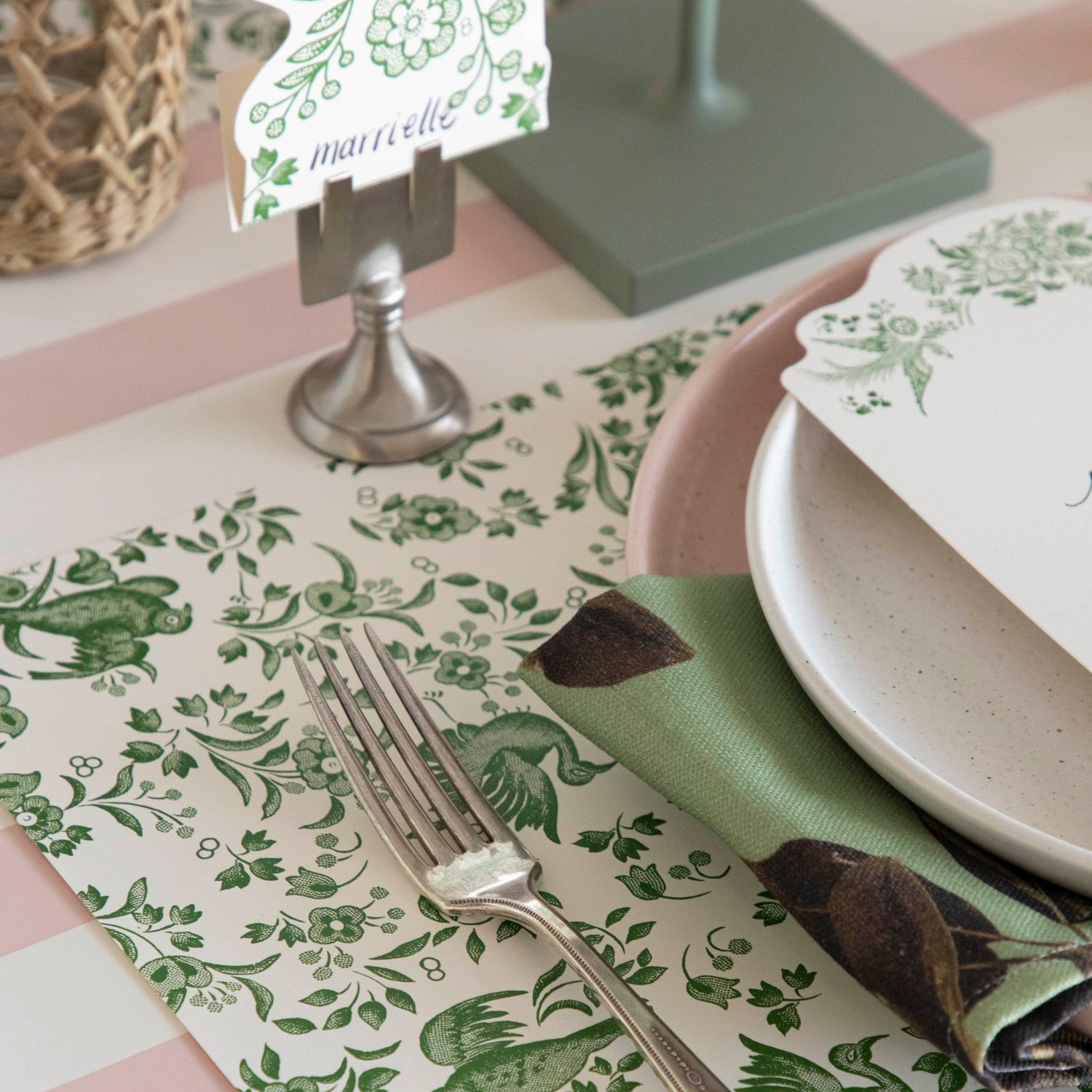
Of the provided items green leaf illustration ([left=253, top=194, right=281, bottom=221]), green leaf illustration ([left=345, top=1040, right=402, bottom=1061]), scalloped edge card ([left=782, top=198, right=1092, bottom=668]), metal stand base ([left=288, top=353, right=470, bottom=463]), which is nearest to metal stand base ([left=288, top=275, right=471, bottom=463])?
metal stand base ([left=288, top=353, right=470, bottom=463])

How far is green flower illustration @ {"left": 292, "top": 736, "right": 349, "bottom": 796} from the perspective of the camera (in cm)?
62

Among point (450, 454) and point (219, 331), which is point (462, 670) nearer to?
point (450, 454)

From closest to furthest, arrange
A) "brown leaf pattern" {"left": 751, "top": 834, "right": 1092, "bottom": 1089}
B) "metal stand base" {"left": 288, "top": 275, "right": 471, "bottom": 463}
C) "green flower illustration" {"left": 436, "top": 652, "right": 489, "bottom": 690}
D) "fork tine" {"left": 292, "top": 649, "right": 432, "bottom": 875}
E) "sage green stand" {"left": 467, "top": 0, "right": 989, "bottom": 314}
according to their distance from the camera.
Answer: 1. "brown leaf pattern" {"left": 751, "top": 834, "right": 1092, "bottom": 1089}
2. "fork tine" {"left": 292, "top": 649, "right": 432, "bottom": 875}
3. "green flower illustration" {"left": 436, "top": 652, "right": 489, "bottom": 690}
4. "metal stand base" {"left": 288, "top": 275, "right": 471, "bottom": 463}
5. "sage green stand" {"left": 467, "top": 0, "right": 989, "bottom": 314}

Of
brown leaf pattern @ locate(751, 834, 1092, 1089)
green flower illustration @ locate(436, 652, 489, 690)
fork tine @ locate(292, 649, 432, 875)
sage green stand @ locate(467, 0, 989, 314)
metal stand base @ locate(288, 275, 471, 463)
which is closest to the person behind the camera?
brown leaf pattern @ locate(751, 834, 1092, 1089)

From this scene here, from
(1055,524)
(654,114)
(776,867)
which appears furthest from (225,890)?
(654,114)

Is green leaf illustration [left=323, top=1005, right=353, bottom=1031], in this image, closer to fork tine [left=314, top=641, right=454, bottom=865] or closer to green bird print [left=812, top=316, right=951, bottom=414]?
fork tine [left=314, top=641, right=454, bottom=865]

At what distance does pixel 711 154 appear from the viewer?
93 centimetres

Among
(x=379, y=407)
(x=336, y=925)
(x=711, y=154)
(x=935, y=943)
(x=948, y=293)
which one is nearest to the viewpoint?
(x=935, y=943)

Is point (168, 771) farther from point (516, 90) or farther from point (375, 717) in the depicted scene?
point (516, 90)

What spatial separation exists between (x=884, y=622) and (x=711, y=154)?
43 centimetres

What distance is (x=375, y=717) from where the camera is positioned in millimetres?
639

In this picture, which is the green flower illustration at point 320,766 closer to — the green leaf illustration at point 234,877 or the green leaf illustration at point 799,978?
the green leaf illustration at point 234,877

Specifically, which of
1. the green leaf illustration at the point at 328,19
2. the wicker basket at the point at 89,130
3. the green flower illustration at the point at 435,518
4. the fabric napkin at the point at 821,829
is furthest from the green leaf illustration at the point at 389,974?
the wicker basket at the point at 89,130

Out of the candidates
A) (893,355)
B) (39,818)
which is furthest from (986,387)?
(39,818)
